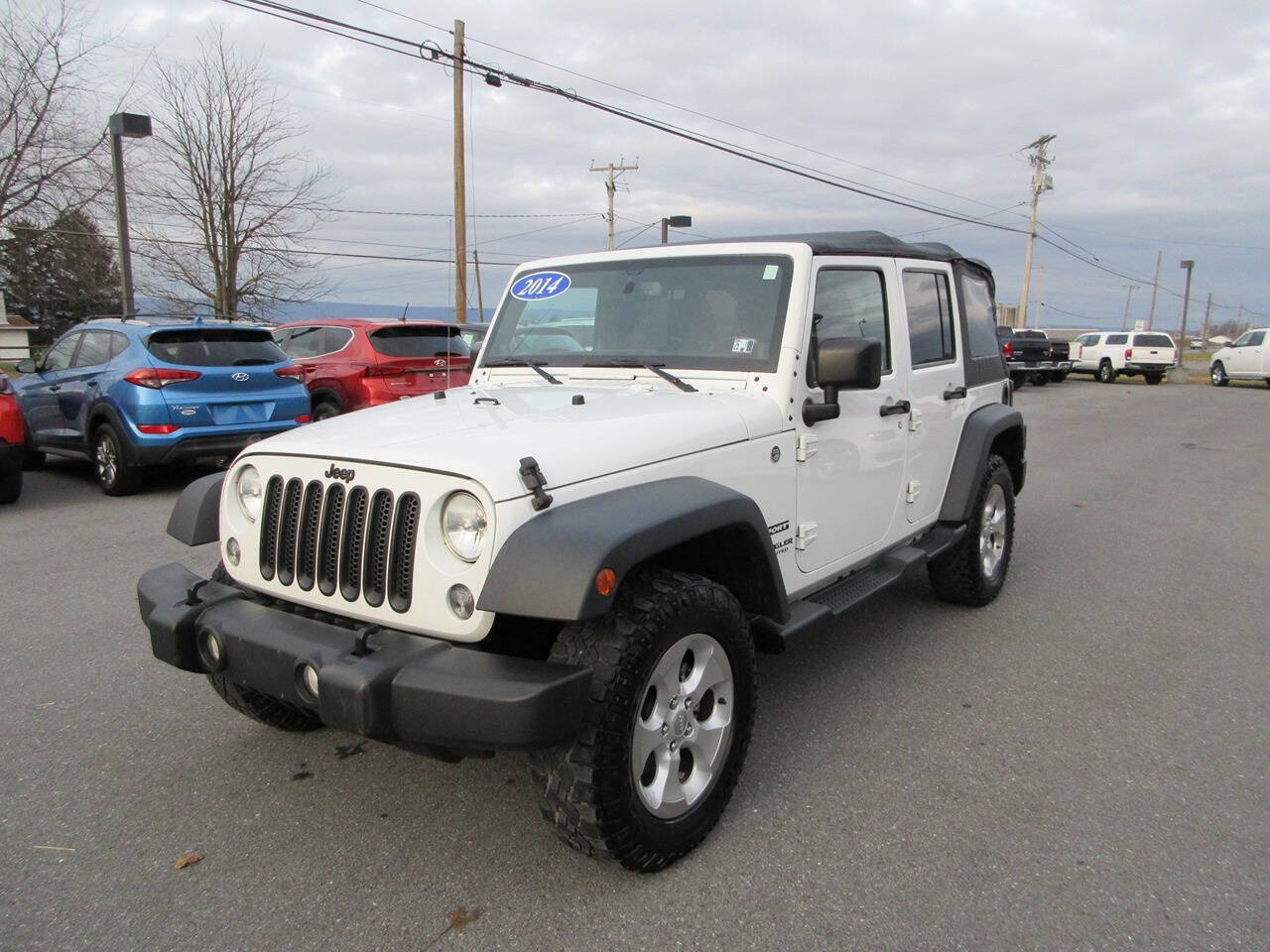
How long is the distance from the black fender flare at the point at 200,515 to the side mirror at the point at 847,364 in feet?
6.86

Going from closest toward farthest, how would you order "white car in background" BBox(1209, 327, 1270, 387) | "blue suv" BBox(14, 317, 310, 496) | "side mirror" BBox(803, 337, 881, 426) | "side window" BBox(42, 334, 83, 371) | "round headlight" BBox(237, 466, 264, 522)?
1. "round headlight" BBox(237, 466, 264, 522)
2. "side mirror" BBox(803, 337, 881, 426)
3. "blue suv" BBox(14, 317, 310, 496)
4. "side window" BBox(42, 334, 83, 371)
5. "white car in background" BBox(1209, 327, 1270, 387)

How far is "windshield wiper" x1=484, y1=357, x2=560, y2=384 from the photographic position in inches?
147

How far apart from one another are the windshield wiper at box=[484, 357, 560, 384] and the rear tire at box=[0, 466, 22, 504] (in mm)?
5777

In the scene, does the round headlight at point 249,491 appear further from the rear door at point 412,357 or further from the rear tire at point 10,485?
the rear door at point 412,357

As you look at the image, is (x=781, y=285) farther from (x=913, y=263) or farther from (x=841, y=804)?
(x=841, y=804)

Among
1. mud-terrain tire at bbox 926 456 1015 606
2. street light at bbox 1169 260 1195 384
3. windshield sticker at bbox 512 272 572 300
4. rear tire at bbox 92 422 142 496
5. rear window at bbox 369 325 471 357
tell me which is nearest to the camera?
windshield sticker at bbox 512 272 572 300

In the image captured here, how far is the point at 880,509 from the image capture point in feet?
13.0

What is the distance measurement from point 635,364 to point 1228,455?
11.5 m

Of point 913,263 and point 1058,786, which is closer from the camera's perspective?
point 1058,786

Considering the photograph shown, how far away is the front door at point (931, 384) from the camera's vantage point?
4.24m

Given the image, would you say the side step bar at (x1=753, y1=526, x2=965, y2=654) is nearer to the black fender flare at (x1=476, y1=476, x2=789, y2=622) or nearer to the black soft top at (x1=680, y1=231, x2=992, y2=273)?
the black fender flare at (x1=476, y1=476, x2=789, y2=622)

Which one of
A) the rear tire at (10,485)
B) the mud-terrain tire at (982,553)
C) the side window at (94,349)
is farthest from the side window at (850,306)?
the side window at (94,349)

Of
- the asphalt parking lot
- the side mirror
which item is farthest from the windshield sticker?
the asphalt parking lot

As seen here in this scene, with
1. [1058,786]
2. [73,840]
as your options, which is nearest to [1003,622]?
[1058,786]
